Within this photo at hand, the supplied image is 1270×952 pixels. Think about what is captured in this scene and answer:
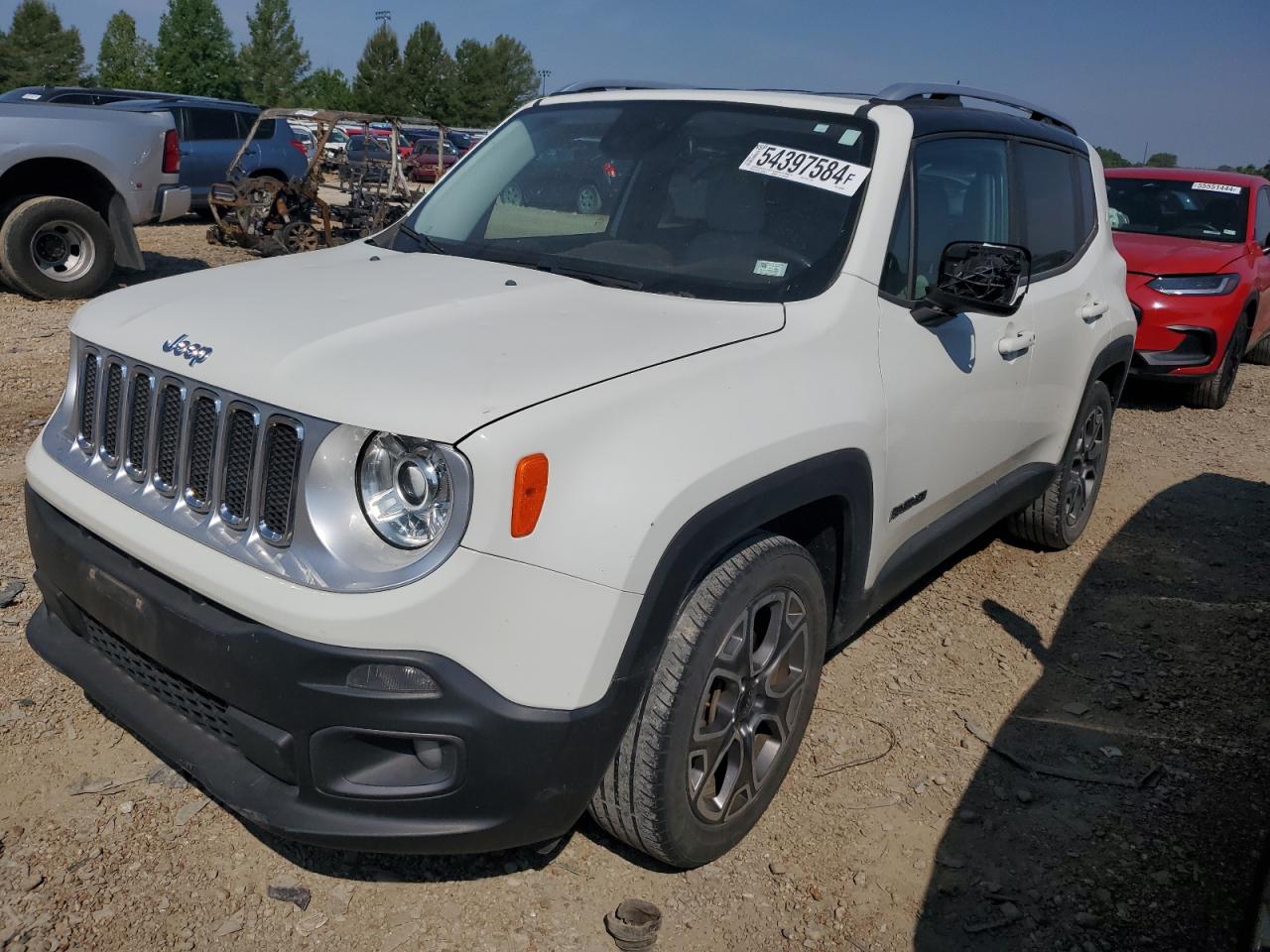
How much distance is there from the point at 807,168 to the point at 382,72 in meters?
87.0

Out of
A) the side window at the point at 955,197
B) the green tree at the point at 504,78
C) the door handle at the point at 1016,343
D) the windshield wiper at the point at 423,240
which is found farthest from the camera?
the green tree at the point at 504,78

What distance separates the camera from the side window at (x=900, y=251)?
3107 millimetres

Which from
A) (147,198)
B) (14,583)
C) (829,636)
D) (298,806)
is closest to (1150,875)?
(829,636)

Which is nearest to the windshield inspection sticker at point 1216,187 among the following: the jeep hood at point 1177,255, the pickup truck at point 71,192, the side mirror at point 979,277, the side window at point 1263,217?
the side window at point 1263,217

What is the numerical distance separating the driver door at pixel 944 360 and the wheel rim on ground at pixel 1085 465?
1.07 metres

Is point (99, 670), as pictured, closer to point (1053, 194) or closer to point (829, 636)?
point (829, 636)

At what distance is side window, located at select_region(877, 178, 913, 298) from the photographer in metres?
3.11

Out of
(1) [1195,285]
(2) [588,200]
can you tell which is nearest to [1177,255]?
(1) [1195,285]

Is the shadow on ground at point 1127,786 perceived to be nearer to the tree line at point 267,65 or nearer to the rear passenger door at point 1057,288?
the rear passenger door at point 1057,288

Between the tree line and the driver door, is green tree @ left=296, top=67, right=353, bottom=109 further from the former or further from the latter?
the driver door

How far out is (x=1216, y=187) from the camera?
869cm

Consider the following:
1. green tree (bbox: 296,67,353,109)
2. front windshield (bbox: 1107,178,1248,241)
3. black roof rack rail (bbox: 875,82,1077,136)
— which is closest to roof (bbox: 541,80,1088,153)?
black roof rack rail (bbox: 875,82,1077,136)

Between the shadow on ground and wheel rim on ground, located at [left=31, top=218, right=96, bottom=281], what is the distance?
27.5 ft

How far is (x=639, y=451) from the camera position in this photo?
2.22 metres
